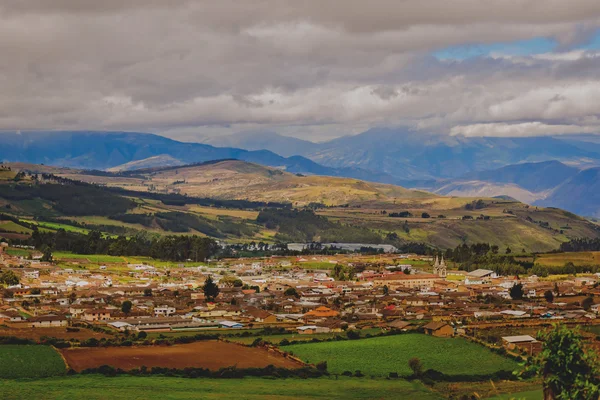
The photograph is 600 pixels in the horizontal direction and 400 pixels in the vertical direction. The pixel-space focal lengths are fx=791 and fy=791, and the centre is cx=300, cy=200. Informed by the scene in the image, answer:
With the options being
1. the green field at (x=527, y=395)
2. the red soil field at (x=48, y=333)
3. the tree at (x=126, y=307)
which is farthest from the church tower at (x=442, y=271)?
the green field at (x=527, y=395)

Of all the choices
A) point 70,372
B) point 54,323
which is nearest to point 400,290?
point 54,323

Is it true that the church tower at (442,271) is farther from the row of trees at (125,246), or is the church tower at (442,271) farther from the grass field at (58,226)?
the grass field at (58,226)

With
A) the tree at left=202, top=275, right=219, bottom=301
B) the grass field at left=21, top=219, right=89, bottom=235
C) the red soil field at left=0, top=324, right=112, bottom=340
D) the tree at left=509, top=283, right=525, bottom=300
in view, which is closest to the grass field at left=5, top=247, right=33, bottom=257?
the grass field at left=21, top=219, right=89, bottom=235

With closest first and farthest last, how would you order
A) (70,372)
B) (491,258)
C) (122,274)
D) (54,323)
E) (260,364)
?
(70,372)
(260,364)
(54,323)
(122,274)
(491,258)

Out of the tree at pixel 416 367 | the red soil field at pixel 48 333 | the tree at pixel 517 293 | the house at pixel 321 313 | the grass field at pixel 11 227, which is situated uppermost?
the grass field at pixel 11 227

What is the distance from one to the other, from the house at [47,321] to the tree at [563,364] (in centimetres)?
5366

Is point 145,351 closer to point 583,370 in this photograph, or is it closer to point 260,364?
point 260,364

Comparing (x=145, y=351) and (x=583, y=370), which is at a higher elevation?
(x=583, y=370)

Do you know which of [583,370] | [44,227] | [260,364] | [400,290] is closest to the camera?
[583,370]

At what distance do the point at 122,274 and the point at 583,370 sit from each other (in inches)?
3808

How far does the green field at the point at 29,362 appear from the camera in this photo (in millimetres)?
47000

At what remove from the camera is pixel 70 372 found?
156 ft

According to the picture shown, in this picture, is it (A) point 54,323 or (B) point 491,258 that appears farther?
(B) point 491,258

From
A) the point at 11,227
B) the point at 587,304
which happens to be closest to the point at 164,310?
the point at 587,304
